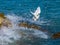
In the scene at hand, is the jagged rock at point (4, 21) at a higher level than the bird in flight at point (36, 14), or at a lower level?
lower

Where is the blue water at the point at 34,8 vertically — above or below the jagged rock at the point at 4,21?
Answer: above

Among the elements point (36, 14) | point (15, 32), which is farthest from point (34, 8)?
point (15, 32)

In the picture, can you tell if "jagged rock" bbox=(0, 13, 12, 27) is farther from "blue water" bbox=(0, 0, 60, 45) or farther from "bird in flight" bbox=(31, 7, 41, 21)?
"bird in flight" bbox=(31, 7, 41, 21)

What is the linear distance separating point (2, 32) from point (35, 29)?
1.25 ft

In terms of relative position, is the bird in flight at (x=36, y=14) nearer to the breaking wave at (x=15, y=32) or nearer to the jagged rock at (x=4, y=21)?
the breaking wave at (x=15, y=32)

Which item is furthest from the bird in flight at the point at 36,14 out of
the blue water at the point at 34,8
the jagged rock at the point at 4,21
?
the jagged rock at the point at 4,21

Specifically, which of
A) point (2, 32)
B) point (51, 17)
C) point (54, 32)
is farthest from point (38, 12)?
point (2, 32)

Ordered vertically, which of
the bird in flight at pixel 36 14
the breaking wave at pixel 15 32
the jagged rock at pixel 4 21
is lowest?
the breaking wave at pixel 15 32

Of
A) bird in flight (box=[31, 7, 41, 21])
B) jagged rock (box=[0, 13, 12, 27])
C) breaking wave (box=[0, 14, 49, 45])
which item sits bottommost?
breaking wave (box=[0, 14, 49, 45])

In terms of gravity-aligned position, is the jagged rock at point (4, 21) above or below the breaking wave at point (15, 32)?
above

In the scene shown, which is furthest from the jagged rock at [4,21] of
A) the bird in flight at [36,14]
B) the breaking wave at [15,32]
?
the bird in flight at [36,14]

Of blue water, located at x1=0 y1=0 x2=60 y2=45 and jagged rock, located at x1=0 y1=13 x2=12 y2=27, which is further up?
blue water, located at x1=0 y1=0 x2=60 y2=45

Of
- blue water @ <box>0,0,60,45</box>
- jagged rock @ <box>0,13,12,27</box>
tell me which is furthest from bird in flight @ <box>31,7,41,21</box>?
Result: jagged rock @ <box>0,13,12,27</box>

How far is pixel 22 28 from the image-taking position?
2277mm
